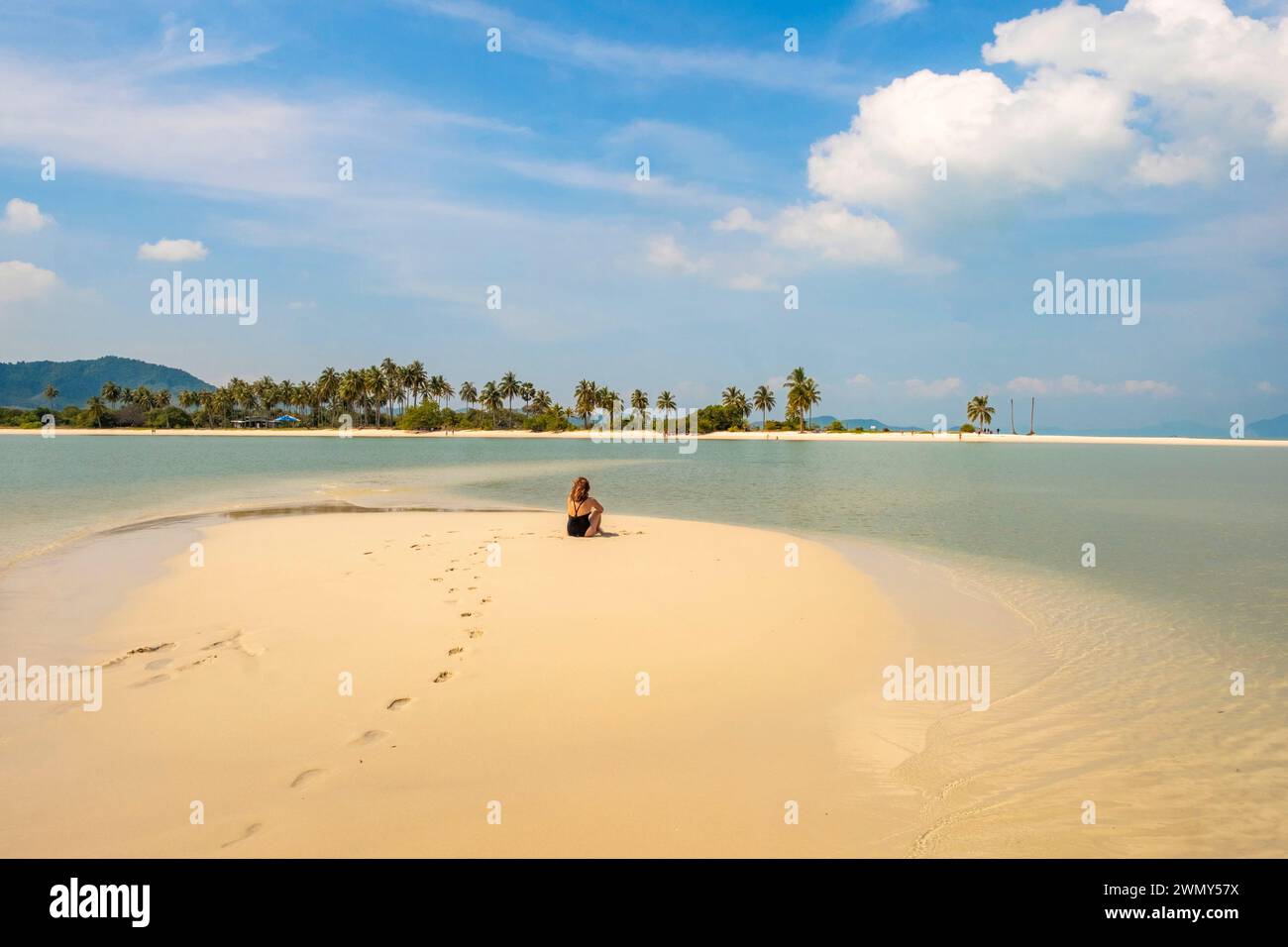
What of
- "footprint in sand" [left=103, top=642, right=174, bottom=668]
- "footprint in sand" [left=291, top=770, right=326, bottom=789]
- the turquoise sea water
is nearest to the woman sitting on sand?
the turquoise sea water

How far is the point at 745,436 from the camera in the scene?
5787 inches

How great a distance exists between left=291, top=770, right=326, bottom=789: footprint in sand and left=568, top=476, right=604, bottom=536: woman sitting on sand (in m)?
11.6

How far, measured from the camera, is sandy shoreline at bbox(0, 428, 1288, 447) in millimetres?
134250

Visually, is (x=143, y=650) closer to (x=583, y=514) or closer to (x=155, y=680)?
(x=155, y=680)

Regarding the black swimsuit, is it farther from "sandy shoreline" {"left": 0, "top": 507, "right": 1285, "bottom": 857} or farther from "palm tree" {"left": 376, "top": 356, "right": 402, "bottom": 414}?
"palm tree" {"left": 376, "top": 356, "right": 402, "bottom": 414}

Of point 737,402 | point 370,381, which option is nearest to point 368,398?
point 370,381

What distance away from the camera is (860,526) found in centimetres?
2095

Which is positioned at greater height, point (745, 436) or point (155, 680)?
point (745, 436)

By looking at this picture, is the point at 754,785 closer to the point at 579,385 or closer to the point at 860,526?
the point at 860,526

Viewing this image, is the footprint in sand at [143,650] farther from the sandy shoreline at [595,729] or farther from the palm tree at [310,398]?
the palm tree at [310,398]

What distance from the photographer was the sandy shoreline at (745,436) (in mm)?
134250

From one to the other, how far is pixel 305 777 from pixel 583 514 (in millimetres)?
11862
